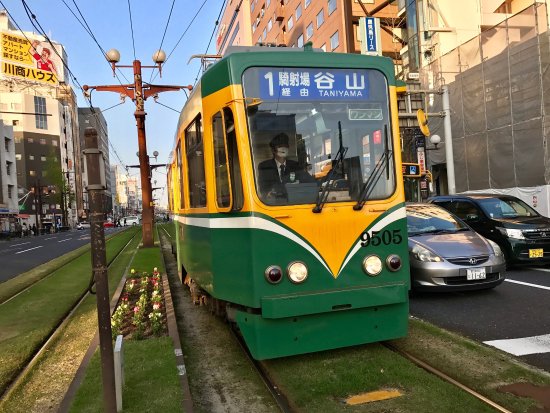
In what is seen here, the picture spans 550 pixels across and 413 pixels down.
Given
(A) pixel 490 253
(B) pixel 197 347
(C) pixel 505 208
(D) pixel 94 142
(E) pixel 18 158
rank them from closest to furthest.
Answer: (D) pixel 94 142 < (B) pixel 197 347 < (A) pixel 490 253 < (C) pixel 505 208 < (E) pixel 18 158

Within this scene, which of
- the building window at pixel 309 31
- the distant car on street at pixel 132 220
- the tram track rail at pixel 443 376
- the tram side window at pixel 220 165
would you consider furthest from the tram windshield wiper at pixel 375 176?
the distant car on street at pixel 132 220

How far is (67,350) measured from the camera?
5.93m

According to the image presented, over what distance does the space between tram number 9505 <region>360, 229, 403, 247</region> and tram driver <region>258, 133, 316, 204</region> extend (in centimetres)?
77


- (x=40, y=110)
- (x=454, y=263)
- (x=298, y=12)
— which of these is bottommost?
→ (x=454, y=263)

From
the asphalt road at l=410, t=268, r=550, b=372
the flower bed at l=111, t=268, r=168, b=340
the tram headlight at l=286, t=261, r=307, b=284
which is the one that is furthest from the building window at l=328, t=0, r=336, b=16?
the tram headlight at l=286, t=261, r=307, b=284

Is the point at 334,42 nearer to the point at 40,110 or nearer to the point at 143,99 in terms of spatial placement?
the point at 143,99

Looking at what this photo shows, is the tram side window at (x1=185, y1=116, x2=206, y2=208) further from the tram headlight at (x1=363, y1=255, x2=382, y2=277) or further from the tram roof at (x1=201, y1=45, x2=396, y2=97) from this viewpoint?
the tram headlight at (x1=363, y1=255, x2=382, y2=277)

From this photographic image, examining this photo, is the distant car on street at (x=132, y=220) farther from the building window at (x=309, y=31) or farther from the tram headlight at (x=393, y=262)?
the tram headlight at (x=393, y=262)

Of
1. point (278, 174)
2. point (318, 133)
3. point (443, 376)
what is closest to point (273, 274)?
point (278, 174)

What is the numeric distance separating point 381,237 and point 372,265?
0.31m

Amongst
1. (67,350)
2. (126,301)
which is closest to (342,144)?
(67,350)

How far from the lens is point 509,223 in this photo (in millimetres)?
10148

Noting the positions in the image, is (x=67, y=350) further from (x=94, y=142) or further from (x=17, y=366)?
(x=94, y=142)

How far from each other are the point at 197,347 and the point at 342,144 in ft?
10.2
